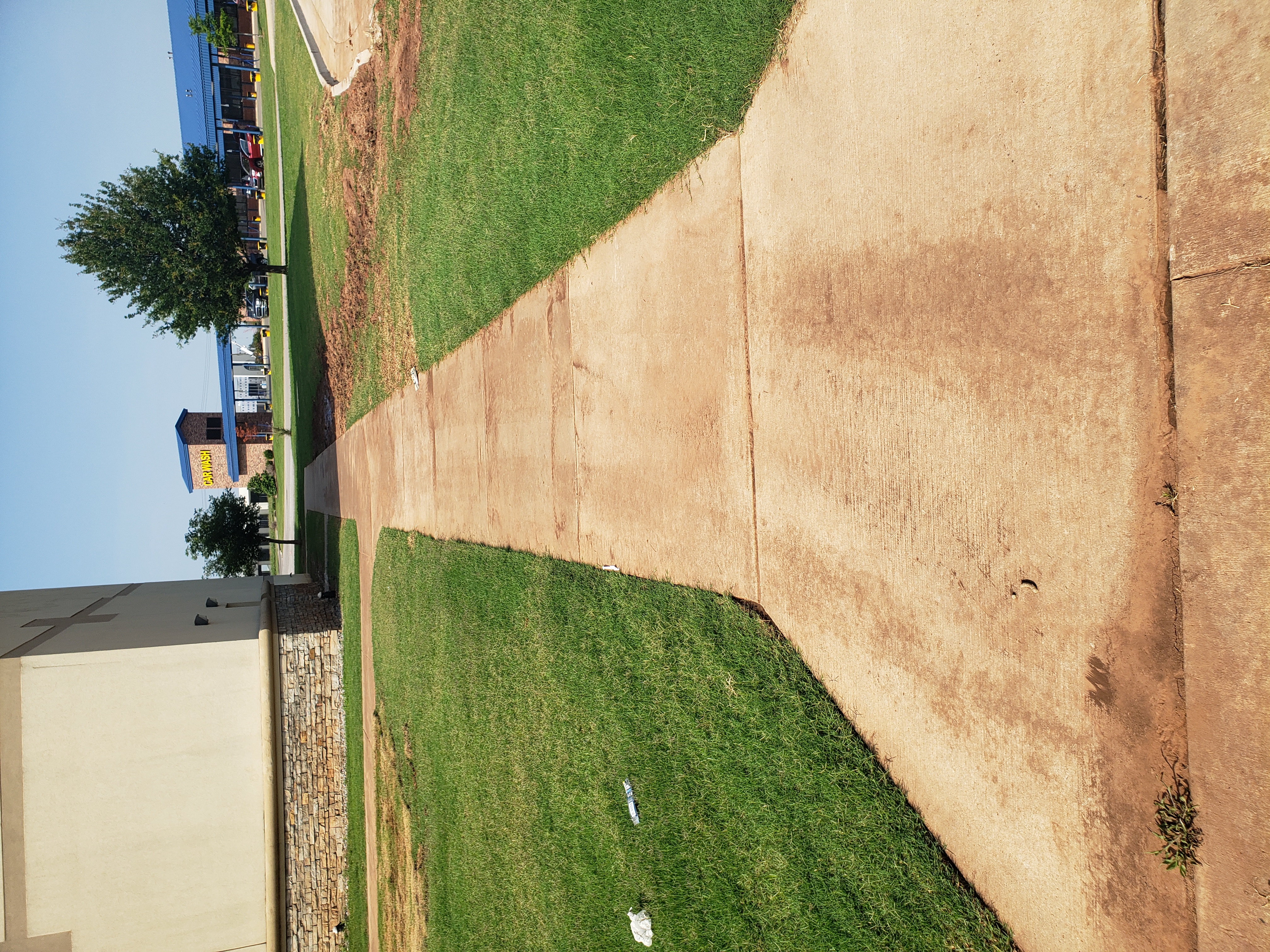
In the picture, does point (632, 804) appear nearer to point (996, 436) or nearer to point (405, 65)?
point (996, 436)

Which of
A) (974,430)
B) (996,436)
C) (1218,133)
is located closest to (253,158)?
(974,430)

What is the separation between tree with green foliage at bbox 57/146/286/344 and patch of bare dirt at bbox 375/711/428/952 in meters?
17.1

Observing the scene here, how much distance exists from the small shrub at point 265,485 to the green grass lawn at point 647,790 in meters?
32.0

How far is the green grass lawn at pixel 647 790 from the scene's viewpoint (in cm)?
395

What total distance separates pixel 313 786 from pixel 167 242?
1757cm

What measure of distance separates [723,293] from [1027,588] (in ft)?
9.14

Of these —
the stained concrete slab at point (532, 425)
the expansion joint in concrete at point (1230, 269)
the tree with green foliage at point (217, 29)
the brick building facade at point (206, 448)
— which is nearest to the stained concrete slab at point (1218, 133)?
the expansion joint in concrete at point (1230, 269)

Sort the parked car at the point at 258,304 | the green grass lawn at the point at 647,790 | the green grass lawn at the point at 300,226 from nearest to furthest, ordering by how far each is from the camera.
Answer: the green grass lawn at the point at 647,790 → the green grass lawn at the point at 300,226 → the parked car at the point at 258,304

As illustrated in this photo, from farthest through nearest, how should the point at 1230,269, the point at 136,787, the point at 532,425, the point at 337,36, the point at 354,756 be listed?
the point at 337,36, the point at 354,756, the point at 136,787, the point at 532,425, the point at 1230,269

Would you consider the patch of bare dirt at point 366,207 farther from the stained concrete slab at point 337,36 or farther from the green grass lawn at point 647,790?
the green grass lawn at point 647,790

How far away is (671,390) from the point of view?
220 inches

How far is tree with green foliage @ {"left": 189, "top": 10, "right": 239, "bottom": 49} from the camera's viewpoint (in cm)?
3281

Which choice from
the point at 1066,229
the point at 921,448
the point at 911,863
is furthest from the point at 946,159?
the point at 911,863

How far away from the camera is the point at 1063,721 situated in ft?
10.2
